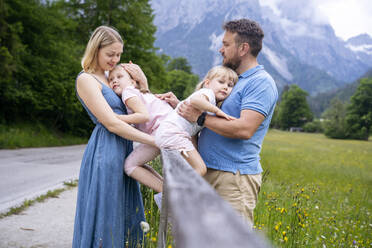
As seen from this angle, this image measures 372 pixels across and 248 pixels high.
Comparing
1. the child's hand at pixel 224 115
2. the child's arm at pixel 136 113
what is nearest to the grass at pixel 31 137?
→ the child's arm at pixel 136 113

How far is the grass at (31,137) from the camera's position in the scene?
13.2m

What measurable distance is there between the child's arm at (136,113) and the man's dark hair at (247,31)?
3.01 feet

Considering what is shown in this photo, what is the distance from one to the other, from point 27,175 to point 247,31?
727 centimetres

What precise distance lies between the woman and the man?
0.49 metres

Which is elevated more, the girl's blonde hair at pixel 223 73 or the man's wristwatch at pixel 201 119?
the girl's blonde hair at pixel 223 73

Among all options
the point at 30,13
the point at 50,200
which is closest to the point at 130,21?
the point at 30,13

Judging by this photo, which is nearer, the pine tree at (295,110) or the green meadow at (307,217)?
the green meadow at (307,217)

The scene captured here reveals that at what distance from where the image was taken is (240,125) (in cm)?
236

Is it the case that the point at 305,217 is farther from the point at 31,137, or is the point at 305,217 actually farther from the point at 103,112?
the point at 31,137

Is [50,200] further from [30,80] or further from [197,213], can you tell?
[30,80]

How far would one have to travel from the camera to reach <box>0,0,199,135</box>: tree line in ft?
50.1

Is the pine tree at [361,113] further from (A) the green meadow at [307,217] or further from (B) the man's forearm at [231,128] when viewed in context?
(B) the man's forearm at [231,128]

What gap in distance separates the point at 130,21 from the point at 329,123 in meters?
51.6

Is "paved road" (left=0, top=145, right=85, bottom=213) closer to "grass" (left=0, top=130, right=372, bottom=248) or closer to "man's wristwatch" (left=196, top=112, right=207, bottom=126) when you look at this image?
"grass" (left=0, top=130, right=372, bottom=248)
